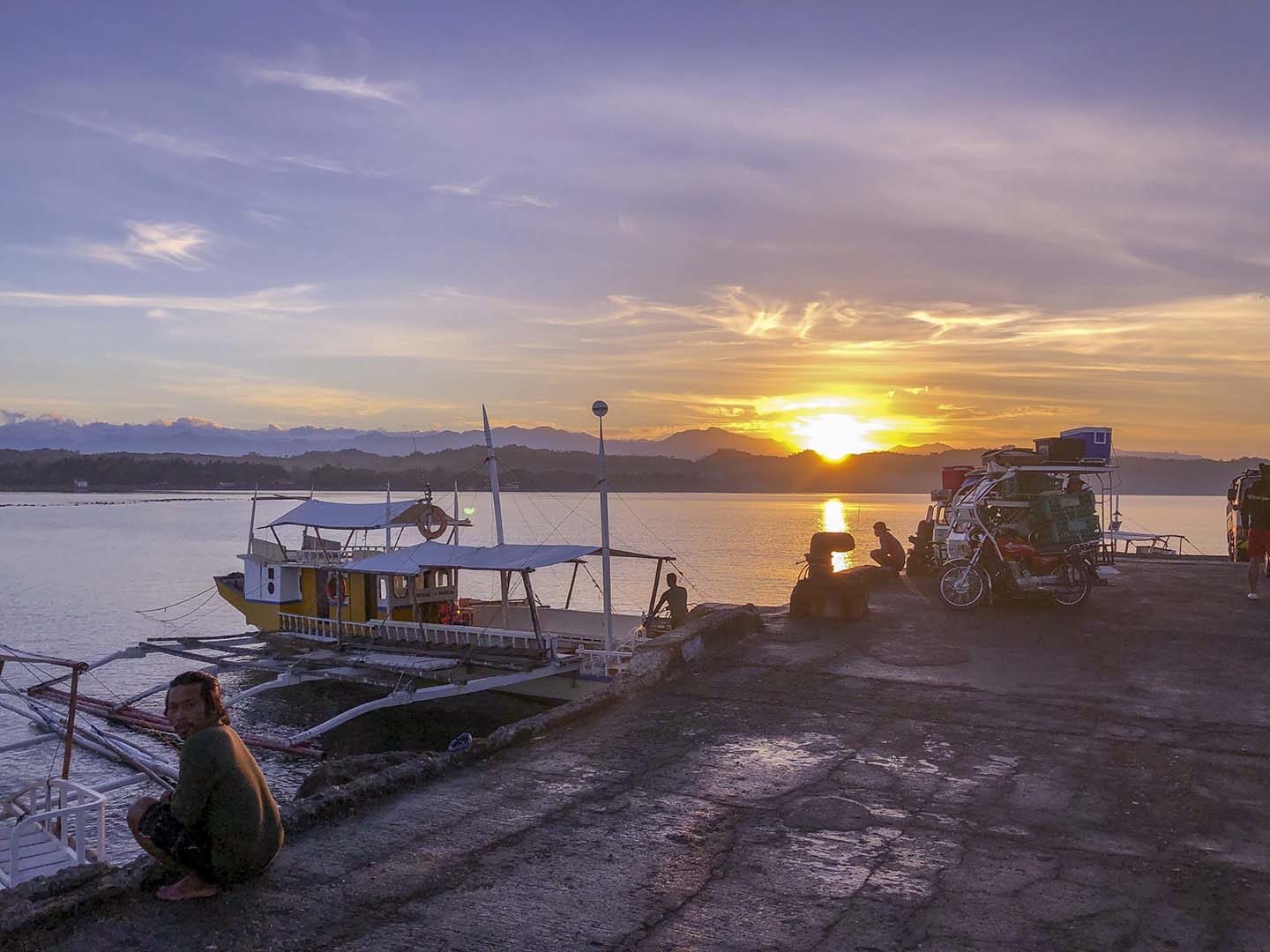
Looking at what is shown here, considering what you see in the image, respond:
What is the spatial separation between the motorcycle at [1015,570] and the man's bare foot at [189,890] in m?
13.2

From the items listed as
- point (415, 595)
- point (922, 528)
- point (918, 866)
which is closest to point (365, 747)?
point (415, 595)

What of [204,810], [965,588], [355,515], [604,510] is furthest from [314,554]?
[204,810]

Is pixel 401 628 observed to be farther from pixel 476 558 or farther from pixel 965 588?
pixel 965 588

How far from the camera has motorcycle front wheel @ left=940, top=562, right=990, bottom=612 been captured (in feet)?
52.4

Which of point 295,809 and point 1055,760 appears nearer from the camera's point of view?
point 295,809

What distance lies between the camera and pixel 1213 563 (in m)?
25.8

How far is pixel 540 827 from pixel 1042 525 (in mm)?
12783

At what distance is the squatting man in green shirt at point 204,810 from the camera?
5.12m

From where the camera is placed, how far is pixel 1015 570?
16359 mm

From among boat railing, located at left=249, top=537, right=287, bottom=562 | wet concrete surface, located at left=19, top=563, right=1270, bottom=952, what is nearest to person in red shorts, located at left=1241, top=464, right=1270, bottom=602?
wet concrete surface, located at left=19, top=563, right=1270, bottom=952


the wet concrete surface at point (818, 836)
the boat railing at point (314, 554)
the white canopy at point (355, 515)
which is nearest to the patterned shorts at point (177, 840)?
the wet concrete surface at point (818, 836)

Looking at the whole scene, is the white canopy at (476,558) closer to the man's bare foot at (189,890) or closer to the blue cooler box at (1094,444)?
the blue cooler box at (1094,444)

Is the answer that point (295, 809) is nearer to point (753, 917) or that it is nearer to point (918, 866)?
point (753, 917)

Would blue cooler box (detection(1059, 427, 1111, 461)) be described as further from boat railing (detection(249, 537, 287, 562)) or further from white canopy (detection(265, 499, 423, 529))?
boat railing (detection(249, 537, 287, 562))
